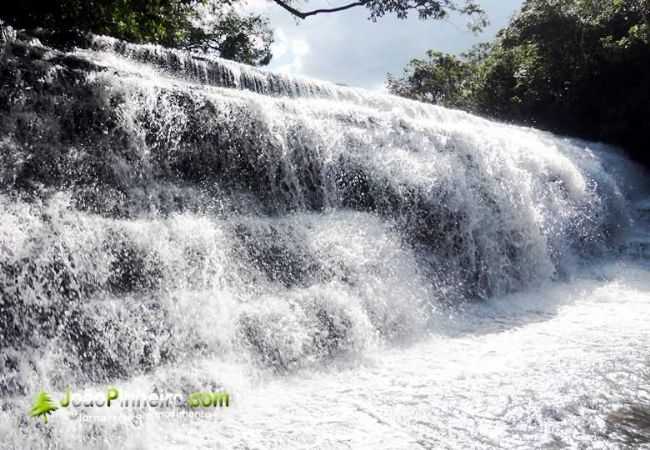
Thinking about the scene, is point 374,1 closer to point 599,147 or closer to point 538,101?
point 599,147

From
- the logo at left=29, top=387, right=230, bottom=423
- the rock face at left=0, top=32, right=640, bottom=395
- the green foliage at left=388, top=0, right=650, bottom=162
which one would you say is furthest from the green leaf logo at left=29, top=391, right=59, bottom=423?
the green foliage at left=388, top=0, right=650, bottom=162

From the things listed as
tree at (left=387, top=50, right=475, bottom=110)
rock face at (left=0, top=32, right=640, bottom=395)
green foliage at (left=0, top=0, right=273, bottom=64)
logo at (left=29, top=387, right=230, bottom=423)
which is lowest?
logo at (left=29, top=387, right=230, bottom=423)

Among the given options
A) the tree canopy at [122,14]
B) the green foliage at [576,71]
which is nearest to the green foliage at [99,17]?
the tree canopy at [122,14]

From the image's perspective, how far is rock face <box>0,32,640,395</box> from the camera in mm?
3883

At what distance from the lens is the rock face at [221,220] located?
388 centimetres

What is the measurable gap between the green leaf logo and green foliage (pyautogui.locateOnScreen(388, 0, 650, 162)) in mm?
17113

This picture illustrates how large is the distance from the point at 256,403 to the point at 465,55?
2872 centimetres

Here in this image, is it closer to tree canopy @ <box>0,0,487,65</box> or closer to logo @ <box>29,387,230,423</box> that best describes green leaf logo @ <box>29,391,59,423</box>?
logo @ <box>29,387,230,423</box>

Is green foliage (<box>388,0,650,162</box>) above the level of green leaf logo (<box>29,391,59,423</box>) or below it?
above

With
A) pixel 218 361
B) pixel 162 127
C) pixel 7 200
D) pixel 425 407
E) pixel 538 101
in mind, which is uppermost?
pixel 538 101

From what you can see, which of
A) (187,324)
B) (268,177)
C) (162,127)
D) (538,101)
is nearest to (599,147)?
(538,101)

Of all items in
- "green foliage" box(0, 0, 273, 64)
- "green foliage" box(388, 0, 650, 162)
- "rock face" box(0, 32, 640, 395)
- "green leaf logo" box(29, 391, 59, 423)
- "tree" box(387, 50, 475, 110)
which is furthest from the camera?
"tree" box(387, 50, 475, 110)

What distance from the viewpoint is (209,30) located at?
63.4ft

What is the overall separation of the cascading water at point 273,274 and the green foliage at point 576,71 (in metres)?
9.67
